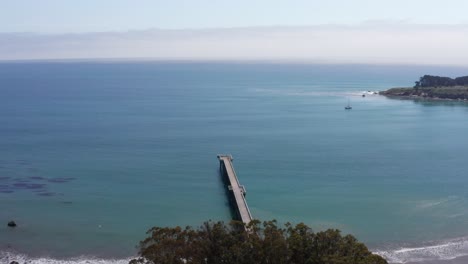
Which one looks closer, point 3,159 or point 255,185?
point 255,185

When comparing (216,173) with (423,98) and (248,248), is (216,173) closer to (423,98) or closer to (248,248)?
(248,248)

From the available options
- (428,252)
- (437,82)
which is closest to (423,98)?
(437,82)

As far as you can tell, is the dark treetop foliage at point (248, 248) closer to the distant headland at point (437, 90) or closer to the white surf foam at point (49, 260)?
the white surf foam at point (49, 260)

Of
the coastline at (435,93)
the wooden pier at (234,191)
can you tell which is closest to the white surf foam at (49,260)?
the wooden pier at (234,191)

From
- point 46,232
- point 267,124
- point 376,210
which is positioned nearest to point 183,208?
point 46,232

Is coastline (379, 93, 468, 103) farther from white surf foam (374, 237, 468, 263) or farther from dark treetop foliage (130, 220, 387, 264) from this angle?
dark treetop foliage (130, 220, 387, 264)

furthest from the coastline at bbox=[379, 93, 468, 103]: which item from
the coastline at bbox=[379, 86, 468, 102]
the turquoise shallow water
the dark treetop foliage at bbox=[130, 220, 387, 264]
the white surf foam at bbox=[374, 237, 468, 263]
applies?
the dark treetop foliage at bbox=[130, 220, 387, 264]

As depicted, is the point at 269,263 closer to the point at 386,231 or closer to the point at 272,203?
the point at 386,231
